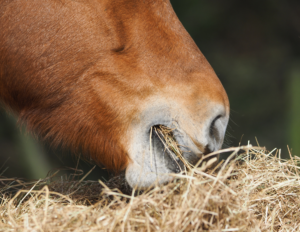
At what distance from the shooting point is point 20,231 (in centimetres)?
80

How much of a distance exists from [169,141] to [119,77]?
28 centimetres

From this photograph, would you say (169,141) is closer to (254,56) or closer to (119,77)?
(119,77)

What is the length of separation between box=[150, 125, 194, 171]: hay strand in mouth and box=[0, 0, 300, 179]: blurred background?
4.17 feet

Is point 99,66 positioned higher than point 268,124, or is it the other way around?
point 99,66

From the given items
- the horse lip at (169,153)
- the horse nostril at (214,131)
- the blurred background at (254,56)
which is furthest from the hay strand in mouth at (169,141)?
the blurred background at (254,56)

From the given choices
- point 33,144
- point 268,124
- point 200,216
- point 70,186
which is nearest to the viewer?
point 200,216

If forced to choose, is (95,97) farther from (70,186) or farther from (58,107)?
(70,186)

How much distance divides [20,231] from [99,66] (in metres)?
0.56

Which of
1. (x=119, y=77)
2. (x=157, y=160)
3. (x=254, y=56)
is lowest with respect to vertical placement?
(x=254, y=56)

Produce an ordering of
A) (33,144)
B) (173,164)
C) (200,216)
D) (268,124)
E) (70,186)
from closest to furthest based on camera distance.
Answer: (200,216) < (173,164) < (70,186) < (33,144) < (268,124)

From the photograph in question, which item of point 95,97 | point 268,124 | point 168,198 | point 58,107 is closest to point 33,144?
point 58,107

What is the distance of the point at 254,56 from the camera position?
90.8 inches

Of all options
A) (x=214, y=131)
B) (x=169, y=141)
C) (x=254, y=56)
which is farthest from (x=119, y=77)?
(x=254, y=56)

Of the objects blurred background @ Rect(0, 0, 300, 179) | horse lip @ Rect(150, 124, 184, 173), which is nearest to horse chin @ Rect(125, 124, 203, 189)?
horse lip @ Rect(150, 124, 184, 173)
